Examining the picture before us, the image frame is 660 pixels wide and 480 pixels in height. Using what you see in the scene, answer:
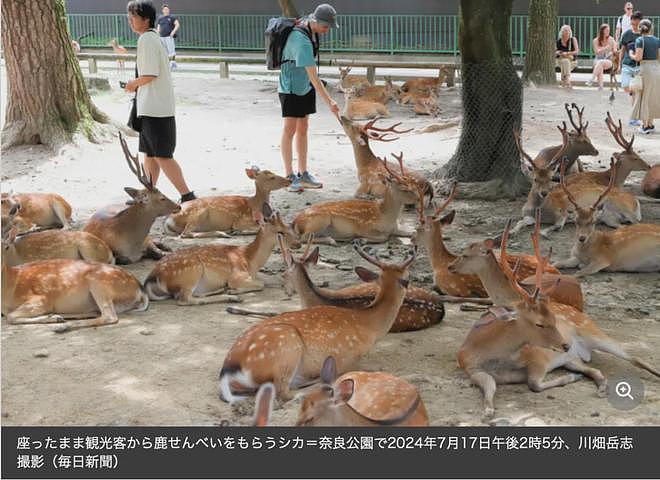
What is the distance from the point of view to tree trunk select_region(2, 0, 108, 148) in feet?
35.2

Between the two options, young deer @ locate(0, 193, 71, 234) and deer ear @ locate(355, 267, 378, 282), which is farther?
young deer @ locate(0, 193, 71, 234)

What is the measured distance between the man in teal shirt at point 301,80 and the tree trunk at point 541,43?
9730 millimetres

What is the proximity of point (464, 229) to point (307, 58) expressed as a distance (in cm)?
230

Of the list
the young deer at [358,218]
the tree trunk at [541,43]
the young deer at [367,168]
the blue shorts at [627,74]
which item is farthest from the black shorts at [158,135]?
the tree trunk at [541,43]

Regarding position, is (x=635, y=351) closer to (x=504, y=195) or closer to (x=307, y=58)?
(x=504, y=195)

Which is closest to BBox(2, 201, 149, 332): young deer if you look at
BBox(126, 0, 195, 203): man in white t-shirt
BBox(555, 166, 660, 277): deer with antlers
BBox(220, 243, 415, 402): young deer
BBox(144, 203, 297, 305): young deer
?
BBox(144, 203, 297, 305): young deer

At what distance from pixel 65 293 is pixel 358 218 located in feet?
8.84

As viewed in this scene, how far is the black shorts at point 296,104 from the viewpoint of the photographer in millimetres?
9273

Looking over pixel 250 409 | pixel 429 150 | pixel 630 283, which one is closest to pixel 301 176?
pixel 429 150

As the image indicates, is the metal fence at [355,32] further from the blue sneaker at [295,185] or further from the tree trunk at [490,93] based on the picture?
the blue sneaker at [295,185]

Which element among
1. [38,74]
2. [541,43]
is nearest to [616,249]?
[38,74]

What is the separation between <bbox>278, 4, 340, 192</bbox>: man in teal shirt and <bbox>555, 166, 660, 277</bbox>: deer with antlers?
3098 millimetres

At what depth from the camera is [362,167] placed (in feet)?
30.4

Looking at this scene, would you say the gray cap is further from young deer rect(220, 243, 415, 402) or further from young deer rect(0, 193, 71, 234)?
young deer rect(220, 243, 415, 402)
